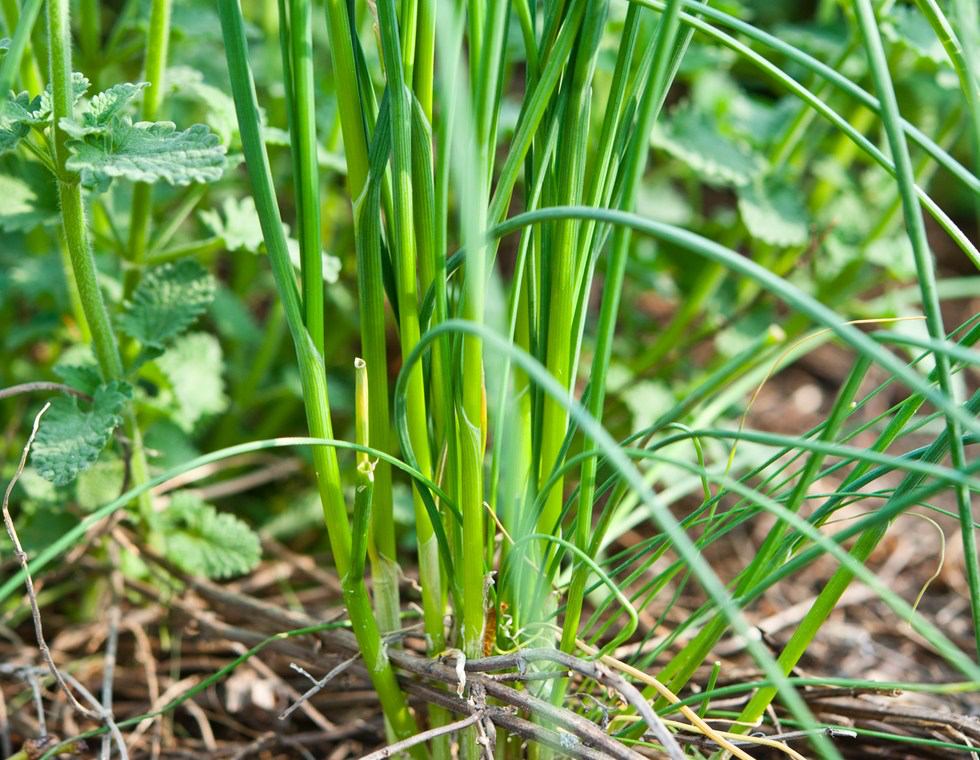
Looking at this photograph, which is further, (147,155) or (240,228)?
(240,228)

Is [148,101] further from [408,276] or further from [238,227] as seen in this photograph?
[408,276]

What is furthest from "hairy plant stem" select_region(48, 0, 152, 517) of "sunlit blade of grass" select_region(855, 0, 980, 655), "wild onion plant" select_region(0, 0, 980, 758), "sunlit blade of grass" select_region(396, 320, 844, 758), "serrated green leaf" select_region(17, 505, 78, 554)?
"sunlit blade of grass" select_region(855, 0, 980, 655)

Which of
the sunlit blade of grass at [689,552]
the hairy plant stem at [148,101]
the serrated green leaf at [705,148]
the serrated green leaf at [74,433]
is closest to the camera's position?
the sunlit blade of grass at [689,552]

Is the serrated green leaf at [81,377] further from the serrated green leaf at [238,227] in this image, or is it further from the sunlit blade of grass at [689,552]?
the sunlit blade of grass at [689,552]

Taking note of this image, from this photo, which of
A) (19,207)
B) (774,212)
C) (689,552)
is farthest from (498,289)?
(774,212)

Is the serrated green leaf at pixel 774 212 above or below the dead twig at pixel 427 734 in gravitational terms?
above

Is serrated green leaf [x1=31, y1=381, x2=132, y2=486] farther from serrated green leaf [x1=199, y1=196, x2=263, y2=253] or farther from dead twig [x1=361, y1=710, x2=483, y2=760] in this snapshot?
dead twig [x1=361, y1=710, x2=483, y2=760]

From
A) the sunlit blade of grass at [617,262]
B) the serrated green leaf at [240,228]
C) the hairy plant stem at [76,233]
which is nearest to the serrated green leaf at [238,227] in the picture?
the serrated green leaf at [240,228]
